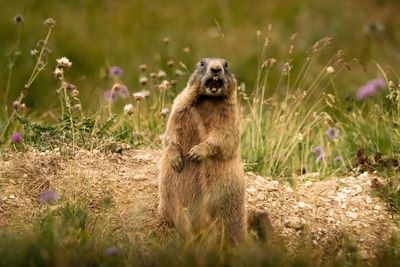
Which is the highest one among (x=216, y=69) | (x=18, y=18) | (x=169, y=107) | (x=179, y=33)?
(x=179, y=33)

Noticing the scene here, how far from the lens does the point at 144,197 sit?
13.4 feet

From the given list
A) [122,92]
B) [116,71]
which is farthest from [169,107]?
[116,71]

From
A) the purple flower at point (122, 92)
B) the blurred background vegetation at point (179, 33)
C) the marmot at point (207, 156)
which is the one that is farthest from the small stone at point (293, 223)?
the blurred background vegetation at point (179, 33)

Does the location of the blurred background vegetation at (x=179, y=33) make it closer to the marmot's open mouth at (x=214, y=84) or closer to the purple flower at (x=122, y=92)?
the purple flower at (x=122, y=92)

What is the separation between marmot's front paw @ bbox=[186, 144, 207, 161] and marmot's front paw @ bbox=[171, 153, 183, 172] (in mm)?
98

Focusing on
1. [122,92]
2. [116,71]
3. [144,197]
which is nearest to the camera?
[144,197]

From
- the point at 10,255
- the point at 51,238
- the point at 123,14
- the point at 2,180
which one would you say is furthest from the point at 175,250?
the point at 123,14

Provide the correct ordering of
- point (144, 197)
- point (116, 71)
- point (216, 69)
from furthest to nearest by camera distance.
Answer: point (116, 71)
point (144, 197)
point (216, 69)

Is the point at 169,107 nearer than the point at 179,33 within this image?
Yes

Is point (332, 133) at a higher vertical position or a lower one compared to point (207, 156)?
higher

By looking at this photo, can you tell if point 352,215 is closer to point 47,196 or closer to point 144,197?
point 144,197

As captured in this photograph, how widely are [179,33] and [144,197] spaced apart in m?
5.65

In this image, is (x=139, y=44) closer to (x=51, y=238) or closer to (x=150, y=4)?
(x=150, y=4)

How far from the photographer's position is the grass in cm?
293
